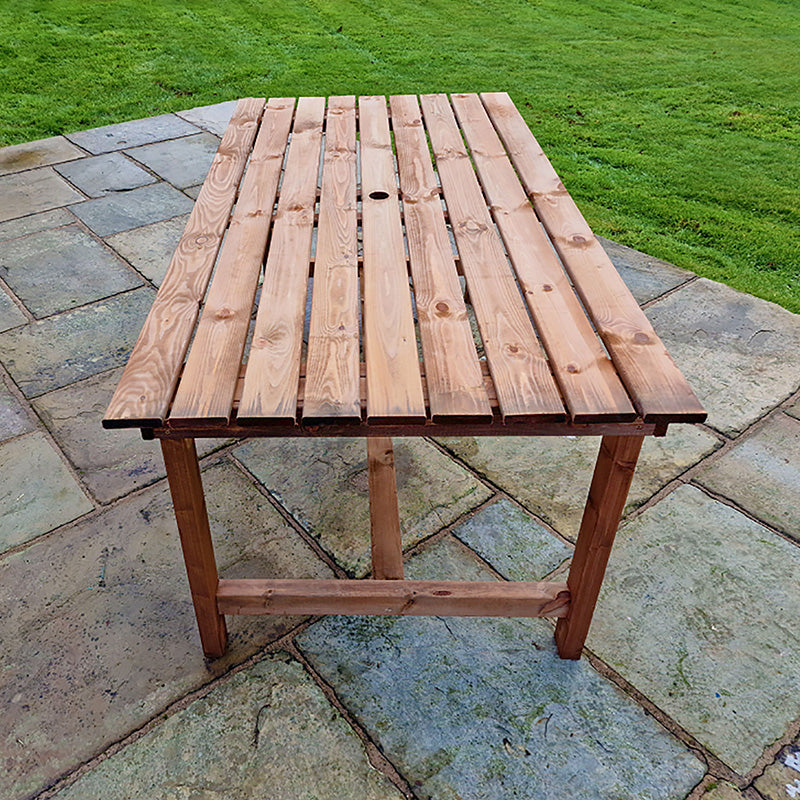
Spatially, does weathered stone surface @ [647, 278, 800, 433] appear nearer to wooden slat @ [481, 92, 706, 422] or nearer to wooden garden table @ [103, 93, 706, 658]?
wooden garden table @ [103, 93, 706, 658]

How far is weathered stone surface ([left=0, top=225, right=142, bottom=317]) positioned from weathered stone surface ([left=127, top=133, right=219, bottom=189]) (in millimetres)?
725

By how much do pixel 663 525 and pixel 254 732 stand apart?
3.88 feet

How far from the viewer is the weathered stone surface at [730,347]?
7.97 feet

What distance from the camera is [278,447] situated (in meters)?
2.26

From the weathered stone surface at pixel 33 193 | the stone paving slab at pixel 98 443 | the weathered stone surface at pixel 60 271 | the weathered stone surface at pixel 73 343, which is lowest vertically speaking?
the weathered stone surface at pixel 33 193

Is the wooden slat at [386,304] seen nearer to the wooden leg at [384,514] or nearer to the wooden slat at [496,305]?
the wooden slat at [496,305]

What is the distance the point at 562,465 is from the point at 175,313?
1.26 m

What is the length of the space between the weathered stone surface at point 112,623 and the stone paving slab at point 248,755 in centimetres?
4

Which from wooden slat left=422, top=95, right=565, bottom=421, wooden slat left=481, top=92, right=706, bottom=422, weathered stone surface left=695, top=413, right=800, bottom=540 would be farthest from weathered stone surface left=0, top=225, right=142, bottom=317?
weathered stone surface left=695, top=413, right=800, bottom=540

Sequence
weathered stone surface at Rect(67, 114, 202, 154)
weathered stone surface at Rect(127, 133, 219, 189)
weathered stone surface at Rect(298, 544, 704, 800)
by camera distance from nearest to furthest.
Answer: weathered stone surface at Rect(298, 544, 704, 800), weathered stone surface at Rect(127, 133, 219, 189), weathered stone surface at Rect(67, 114, 202, 154)

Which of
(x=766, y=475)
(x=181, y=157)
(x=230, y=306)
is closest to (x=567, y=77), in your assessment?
(x=181, y=157)

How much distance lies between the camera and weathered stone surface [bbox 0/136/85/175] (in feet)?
13.5

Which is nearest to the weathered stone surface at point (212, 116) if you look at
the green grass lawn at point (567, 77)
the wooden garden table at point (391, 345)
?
the green grass lawn at point (567, 77)

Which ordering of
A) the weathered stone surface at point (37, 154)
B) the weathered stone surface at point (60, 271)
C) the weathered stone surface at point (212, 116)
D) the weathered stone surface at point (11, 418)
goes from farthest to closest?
the weathered stone surface at point (212, 116) < the weathered stone surface at point (37, 154) < the weathered stone surface at point (60, 271) < the weathered stone surface at point (11, 418)
